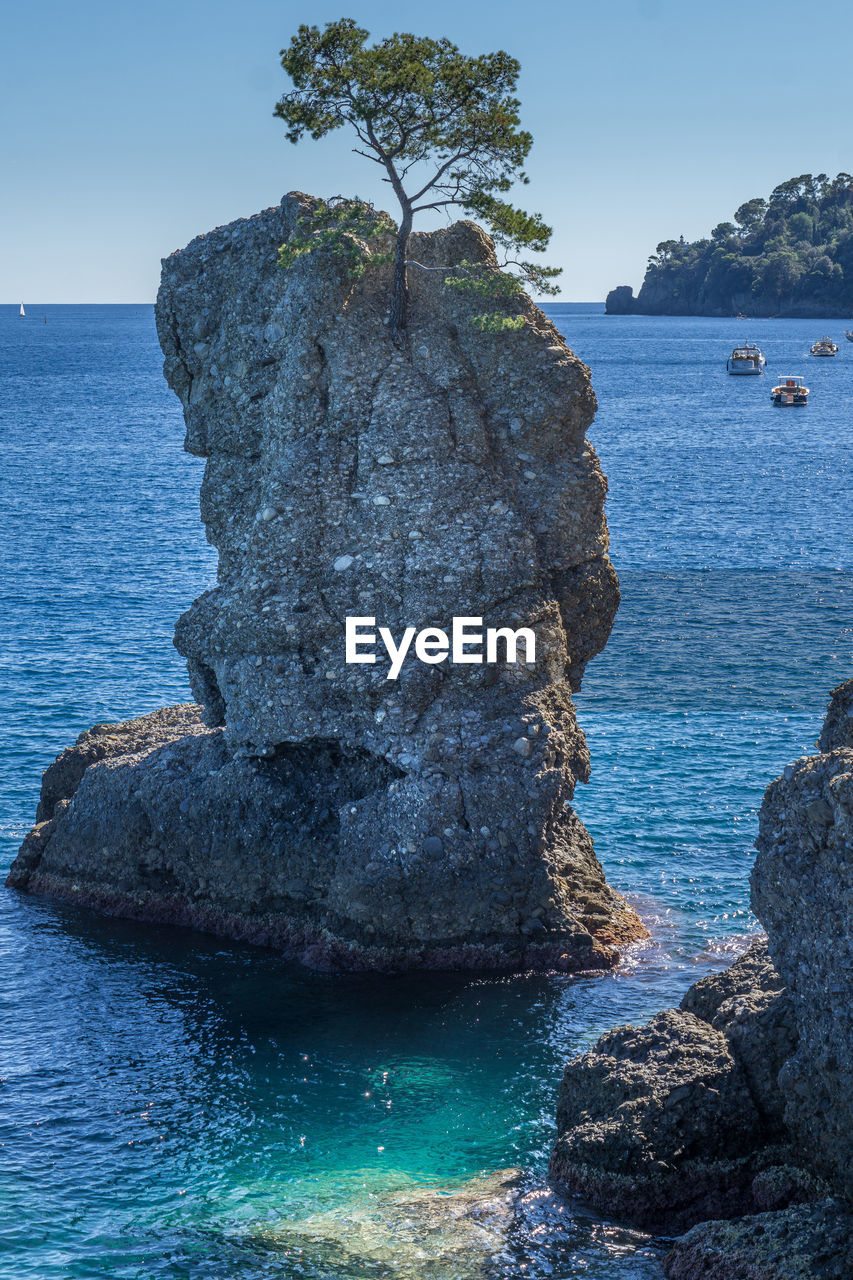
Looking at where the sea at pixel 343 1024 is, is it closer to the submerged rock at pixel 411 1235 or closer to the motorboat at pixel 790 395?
the submerged rock at pixel 411 1235

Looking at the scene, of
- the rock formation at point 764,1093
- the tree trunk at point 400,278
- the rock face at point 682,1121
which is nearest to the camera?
the rock formation at point 764,1093

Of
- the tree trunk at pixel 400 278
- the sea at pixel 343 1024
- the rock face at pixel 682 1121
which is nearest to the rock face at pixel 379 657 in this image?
the tree trunk at pixel 400 278

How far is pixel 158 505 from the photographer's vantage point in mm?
88250

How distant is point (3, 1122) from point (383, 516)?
15560 millimetres

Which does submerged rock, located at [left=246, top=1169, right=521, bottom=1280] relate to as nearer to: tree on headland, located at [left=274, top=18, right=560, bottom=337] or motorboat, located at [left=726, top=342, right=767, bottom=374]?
tree on headland, located at [left=274, top=18, right=560, bottom=337]

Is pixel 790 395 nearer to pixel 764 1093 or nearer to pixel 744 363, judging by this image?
pixel 744 363

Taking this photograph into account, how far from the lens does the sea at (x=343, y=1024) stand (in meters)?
19.9

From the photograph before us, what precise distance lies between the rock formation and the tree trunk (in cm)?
1600

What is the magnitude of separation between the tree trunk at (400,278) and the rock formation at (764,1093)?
630 inches

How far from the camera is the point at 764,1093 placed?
66.5 feet

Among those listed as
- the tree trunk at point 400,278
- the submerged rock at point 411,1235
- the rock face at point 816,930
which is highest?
the tree trunk at point 400,278

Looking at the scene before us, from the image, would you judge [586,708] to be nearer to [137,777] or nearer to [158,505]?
[137,777]

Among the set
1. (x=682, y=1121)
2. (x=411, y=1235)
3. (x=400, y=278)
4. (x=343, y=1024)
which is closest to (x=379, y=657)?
(x=343, y=1024)

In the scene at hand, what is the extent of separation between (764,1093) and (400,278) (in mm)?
21228
